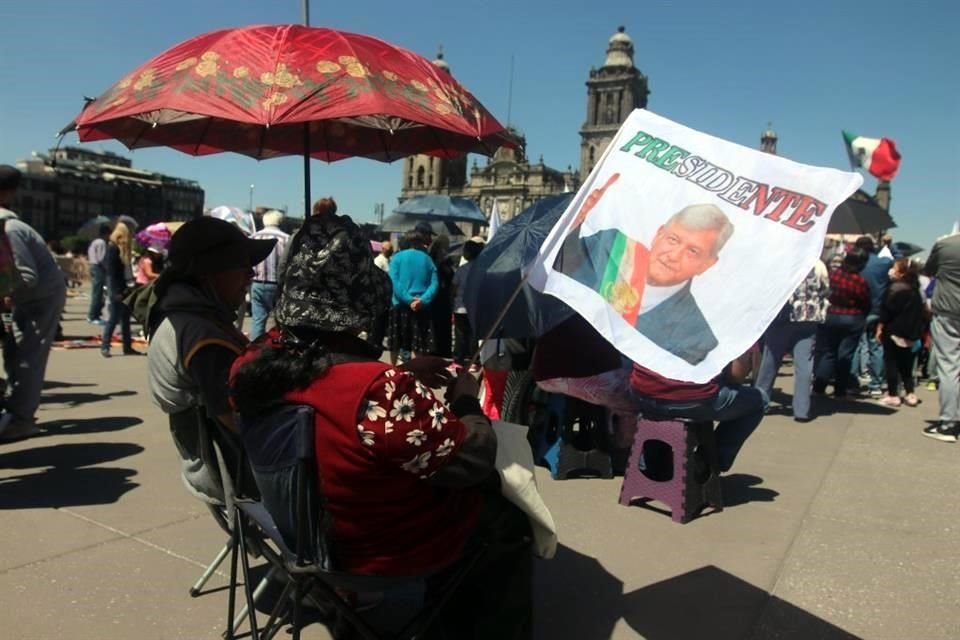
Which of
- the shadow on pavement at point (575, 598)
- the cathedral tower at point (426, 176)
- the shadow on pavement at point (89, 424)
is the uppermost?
the cathedral tower at point (426, 176)

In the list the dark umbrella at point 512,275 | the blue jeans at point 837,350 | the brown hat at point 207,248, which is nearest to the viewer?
the brown hat at point 207,248

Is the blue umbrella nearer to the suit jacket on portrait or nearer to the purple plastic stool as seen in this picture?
the purple plastic stool

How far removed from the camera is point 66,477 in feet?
14.9

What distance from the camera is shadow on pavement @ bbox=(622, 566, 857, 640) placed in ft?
9.69

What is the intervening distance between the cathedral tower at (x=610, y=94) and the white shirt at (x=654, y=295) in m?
102

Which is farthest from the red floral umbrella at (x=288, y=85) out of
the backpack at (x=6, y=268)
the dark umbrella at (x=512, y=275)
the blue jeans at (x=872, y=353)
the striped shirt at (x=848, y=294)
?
the blue jeans at (x=872, y=353)

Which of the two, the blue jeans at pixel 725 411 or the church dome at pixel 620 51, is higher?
the church dome at pixel 620 51

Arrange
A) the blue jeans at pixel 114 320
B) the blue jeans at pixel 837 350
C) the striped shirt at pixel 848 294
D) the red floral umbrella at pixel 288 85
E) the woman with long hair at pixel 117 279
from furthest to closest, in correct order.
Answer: the woman with long hair at pixel 117 279
the blue jeans at pixel 114 320
the blue jeans at pixel 837 350
the striped shirt at pixel 848 294
the red floral umbrella at pixel 288 85

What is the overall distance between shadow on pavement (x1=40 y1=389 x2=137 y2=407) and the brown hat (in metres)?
4.47

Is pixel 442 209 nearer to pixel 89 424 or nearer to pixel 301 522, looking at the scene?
pixel 89 424

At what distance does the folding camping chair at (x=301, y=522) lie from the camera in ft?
6.61

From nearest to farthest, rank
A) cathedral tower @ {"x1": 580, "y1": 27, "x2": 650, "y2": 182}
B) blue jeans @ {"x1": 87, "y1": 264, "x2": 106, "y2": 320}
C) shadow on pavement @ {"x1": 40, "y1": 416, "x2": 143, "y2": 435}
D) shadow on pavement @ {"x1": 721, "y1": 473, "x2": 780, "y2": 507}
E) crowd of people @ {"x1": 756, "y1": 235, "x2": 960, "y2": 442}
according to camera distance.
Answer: shadow on pavement @ {"x1": 721, "y1": 473, "x2": 780, "y2": 507}
shadow on pavement @ {"x1": 40, "y1": 416, "x2": 143, "y2": 435}
crowd of people @ {"x1": 756, "y1": 235, "x2": 960, "y2": 442}
blue jeans @ {"x1": 87, "y1": 264, "x2": 106, "y2": 320}
cathedral tower @ {"x1": 580, "y1": 27, "x2": 650, "y2": 182}

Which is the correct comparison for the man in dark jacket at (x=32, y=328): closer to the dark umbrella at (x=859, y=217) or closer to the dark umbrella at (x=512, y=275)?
the dark umbrella at (x=512, y=275)

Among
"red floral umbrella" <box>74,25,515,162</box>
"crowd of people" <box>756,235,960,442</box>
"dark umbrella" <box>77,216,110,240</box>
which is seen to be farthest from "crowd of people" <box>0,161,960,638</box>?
"dark umbrella" <box>77,216,110,240</box>
